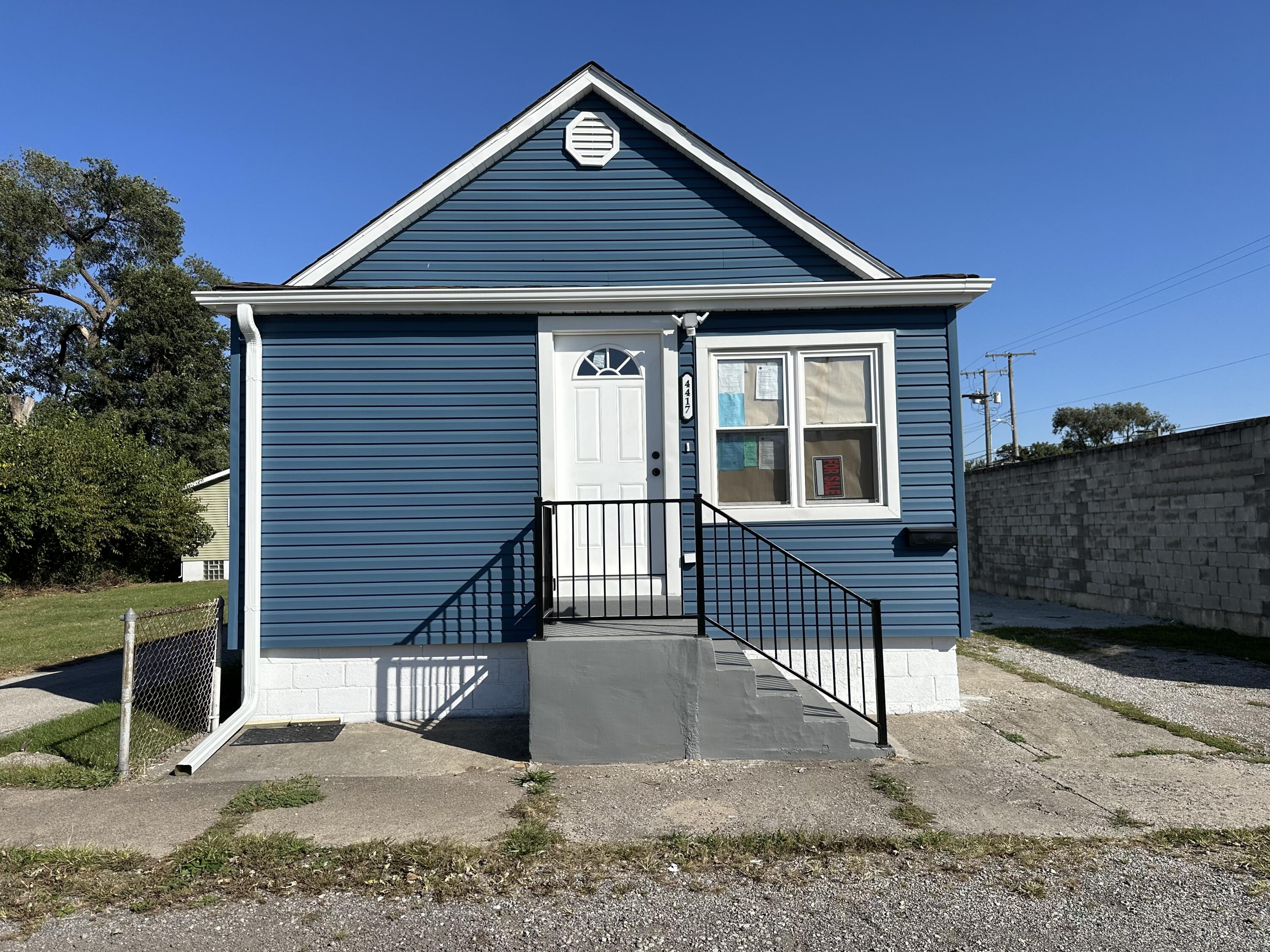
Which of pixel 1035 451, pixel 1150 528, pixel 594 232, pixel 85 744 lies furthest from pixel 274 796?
pixel 1035 451

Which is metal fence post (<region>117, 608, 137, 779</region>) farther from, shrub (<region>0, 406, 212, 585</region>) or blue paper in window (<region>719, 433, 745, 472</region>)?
shrub (<region>0, 406, 212, 585</region>)

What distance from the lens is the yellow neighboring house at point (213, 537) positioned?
68.3ft

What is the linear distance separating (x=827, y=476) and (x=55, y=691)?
24.3 feet

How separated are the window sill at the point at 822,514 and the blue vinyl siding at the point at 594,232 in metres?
1.89

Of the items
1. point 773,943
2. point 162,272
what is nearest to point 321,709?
point 773,943

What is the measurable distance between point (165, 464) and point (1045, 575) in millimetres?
22376

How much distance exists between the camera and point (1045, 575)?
537 inches

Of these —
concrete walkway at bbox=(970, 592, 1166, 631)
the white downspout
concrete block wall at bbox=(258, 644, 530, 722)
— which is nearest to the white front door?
concrete block wall at bbox=(258, 644, 530, 722)

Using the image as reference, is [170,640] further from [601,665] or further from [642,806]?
[642,806]

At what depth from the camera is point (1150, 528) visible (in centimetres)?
1073

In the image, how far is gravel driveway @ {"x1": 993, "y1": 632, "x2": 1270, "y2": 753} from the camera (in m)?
5.72

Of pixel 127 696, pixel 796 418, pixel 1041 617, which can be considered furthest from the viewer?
pixel 1041 617

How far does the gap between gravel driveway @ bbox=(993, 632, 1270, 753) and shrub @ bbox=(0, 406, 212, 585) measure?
1825cm

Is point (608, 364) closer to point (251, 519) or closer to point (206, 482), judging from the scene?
point (251, 519)
